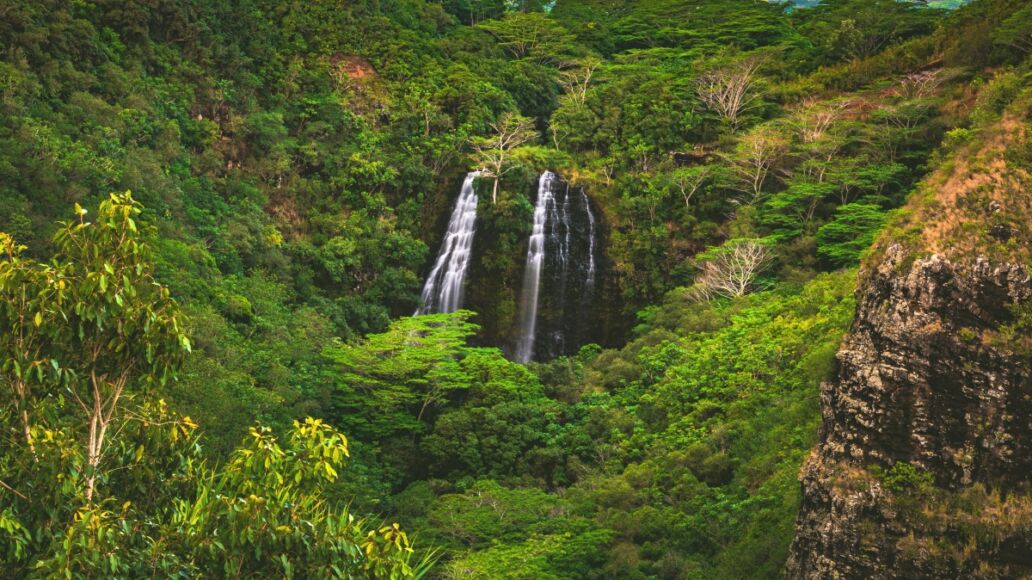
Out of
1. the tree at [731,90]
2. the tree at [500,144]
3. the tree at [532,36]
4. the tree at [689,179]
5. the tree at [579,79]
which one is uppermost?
the tree at [532,36]

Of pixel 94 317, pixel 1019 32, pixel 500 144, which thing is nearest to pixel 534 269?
pixel 500 144

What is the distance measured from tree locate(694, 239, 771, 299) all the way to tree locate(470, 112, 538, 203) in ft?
29.2

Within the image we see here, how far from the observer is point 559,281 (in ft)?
107

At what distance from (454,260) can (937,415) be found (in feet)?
74.3

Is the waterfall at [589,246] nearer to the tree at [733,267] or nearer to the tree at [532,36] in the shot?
the tree at [733,267]

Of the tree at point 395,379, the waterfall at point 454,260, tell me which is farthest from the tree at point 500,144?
the tree at point 395,379

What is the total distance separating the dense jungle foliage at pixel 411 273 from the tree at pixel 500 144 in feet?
1.01

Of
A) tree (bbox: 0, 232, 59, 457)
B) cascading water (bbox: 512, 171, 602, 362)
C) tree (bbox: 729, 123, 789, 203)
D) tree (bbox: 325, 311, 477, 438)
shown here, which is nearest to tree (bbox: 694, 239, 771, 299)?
tree (bbox: 729, 123, 789, 203)

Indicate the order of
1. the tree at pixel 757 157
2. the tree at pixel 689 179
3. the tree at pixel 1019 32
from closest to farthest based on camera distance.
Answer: the tree at pixel 1019 32 < the tree at pixel 757 157 < the tree at pixel 689 179

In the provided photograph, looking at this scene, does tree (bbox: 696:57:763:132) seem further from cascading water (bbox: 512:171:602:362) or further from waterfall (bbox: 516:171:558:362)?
waterfall (bbox: 516:171:558:362)

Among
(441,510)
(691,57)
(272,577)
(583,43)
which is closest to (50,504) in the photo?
(272,577)

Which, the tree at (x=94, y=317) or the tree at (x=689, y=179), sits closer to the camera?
the tree at (x=94, y=317)

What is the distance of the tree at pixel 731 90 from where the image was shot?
34.9 meters

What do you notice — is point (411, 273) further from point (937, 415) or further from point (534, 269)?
point (937, 415)
